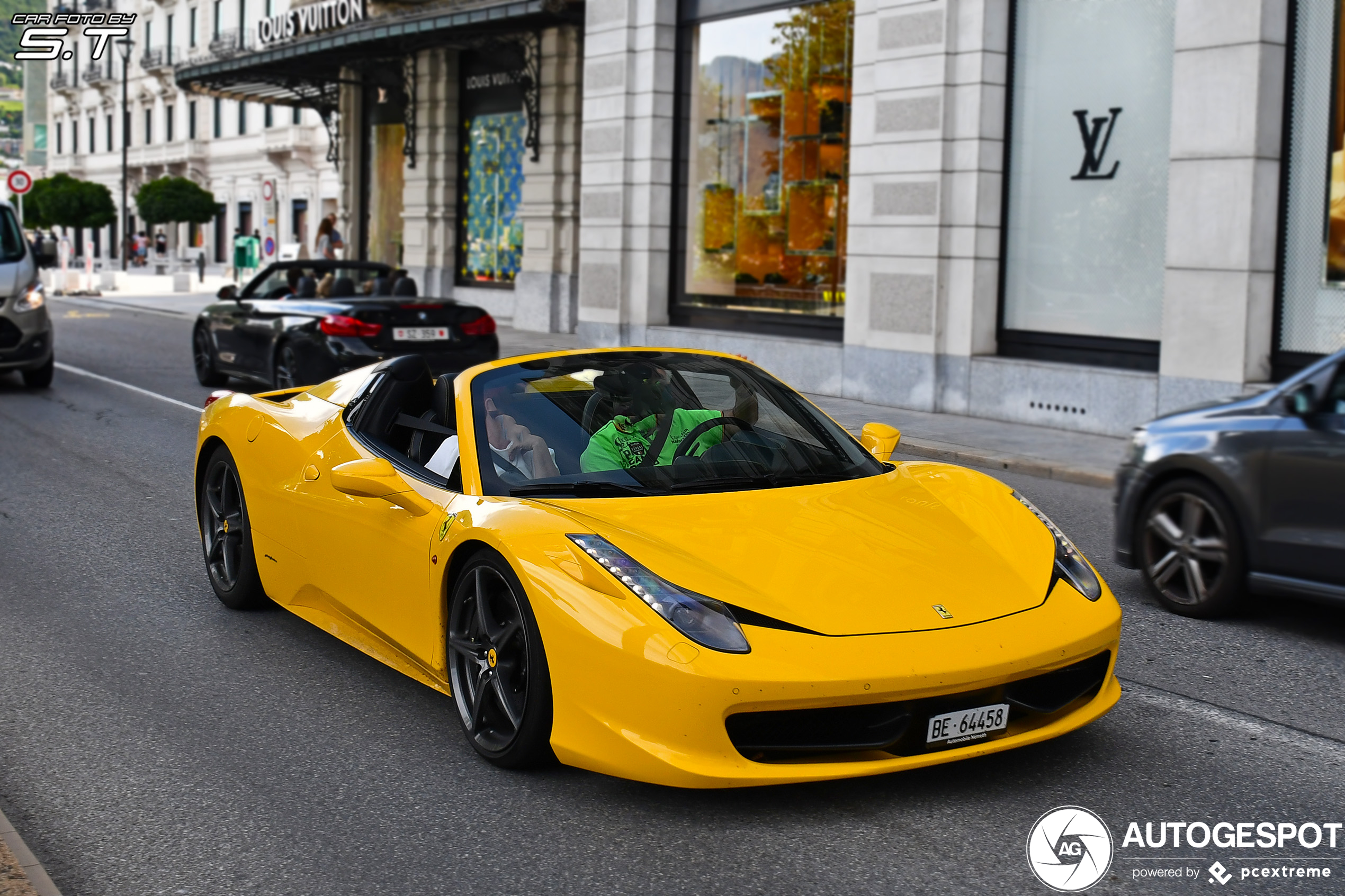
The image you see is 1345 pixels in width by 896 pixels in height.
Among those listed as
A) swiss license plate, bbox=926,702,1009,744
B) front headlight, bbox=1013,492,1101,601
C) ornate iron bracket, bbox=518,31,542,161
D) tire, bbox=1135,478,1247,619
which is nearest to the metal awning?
ornate iron bracket, bbox=518,31,542,161

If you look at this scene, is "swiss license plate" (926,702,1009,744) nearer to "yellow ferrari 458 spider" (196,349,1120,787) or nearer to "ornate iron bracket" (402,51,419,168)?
"yellow ferrari 458 spider" (196,349,1120,787)

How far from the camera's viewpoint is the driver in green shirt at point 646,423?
4805mm

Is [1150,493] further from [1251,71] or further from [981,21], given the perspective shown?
[981,21]

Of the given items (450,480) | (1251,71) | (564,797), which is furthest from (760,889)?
(1251,71)

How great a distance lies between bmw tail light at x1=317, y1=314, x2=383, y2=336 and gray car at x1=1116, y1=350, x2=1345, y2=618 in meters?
8.69

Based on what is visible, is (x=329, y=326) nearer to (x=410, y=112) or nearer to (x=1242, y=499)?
(x=1242, y=499)

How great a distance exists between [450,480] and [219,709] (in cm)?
116

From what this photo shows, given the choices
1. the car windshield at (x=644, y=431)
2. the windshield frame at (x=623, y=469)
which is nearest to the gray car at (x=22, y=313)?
the windshield frame at (x=623, y=469)

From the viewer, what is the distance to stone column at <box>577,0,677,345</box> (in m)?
20.0

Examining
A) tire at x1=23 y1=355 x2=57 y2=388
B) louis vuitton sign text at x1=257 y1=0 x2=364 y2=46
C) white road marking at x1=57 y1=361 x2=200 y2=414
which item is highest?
louis vuitton sign text at x1=257 y1=0 x2=364 y2=46

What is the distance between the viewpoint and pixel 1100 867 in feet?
11.9

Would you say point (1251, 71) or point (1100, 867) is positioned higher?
point (1251, 71)

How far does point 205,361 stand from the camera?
16.2 meters

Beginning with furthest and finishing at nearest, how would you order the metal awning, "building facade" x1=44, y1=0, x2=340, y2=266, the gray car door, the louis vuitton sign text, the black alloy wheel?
"building facade" x1=44, y1=0, x2=340, y2=266 → the louis vuitton sign text → the metal awning → the black alloy wheel → the gray car door
